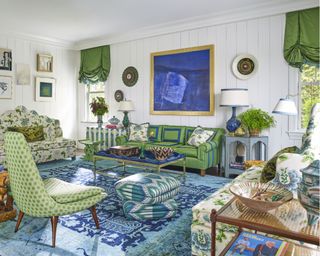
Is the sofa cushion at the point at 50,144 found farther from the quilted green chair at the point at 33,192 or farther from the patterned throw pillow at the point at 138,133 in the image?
the quilted green chair at the point at 33,192

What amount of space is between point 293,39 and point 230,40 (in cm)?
107

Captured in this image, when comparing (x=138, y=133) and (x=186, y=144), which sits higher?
(x=138, y=133)

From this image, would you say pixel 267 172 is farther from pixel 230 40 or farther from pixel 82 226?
pixel 230 40

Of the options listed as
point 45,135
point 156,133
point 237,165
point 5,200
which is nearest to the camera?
point 5,200

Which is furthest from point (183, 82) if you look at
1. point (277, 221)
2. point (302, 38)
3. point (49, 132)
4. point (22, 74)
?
Result: point (277, 221)

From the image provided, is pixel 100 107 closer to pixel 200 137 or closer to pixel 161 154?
pixel 200 137

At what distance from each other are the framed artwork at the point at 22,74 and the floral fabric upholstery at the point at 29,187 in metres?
4.54

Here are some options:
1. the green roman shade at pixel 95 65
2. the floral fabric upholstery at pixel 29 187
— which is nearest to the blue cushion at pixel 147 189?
the floral fabric upholstery at pixel 29 187

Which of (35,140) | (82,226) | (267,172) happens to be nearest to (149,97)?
(35,140)

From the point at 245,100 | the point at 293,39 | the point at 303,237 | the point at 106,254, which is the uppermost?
the point at 293,39

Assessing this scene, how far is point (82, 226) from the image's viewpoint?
104 inches

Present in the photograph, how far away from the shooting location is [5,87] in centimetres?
595

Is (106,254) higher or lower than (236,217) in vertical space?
lower

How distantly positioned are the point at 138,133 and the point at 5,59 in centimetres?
325
